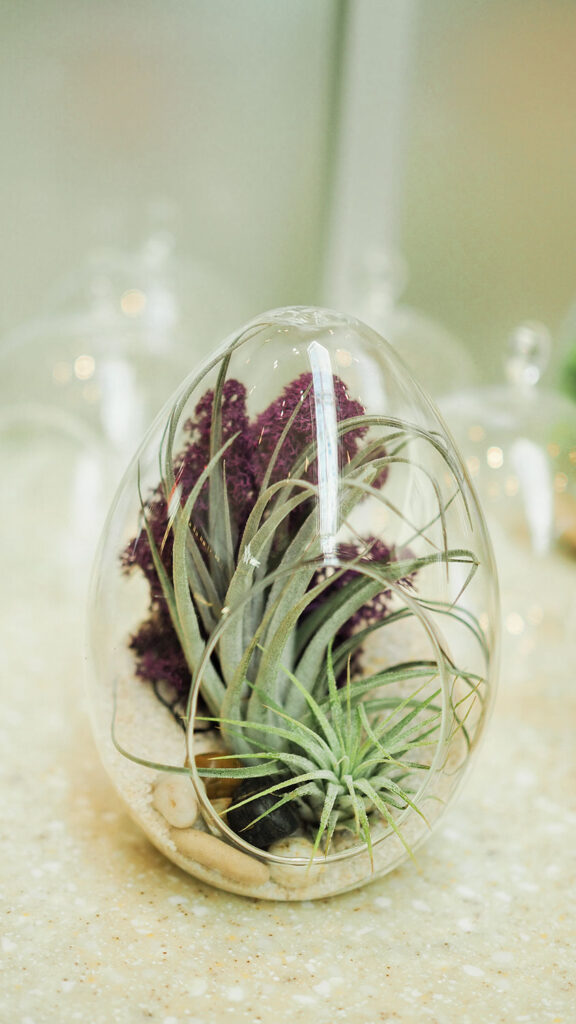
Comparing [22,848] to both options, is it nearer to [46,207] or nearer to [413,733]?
[413,733]

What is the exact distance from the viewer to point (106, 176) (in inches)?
41.8

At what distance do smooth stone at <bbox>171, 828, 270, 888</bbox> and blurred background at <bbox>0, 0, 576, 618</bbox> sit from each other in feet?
1.22

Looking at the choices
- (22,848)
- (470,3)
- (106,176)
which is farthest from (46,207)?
(22,848)

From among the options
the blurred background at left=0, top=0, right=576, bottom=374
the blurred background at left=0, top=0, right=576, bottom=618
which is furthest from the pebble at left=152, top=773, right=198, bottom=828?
the blurred background at left=0, top=0, right=576, bottom=374

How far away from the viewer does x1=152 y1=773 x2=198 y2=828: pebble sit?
0.40 metres

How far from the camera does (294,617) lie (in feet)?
1.29

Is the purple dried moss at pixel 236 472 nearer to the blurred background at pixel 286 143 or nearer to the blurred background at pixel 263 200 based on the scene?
the blurred background at pixel 263 200

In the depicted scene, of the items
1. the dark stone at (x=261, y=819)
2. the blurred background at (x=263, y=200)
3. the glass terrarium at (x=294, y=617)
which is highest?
the blurred background at (x=263, y=200)

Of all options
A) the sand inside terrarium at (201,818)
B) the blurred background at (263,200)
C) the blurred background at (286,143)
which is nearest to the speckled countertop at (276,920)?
the sand inside terrarium at (201,818)

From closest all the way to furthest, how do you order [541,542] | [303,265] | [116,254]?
[541,542] → [116,254] → [303,265]

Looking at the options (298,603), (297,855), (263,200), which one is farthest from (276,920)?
(263,200)

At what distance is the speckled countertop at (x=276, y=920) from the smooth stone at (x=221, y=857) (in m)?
0.03

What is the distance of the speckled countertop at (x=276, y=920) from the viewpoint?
1.27 feet

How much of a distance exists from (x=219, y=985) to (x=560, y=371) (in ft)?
2.04
